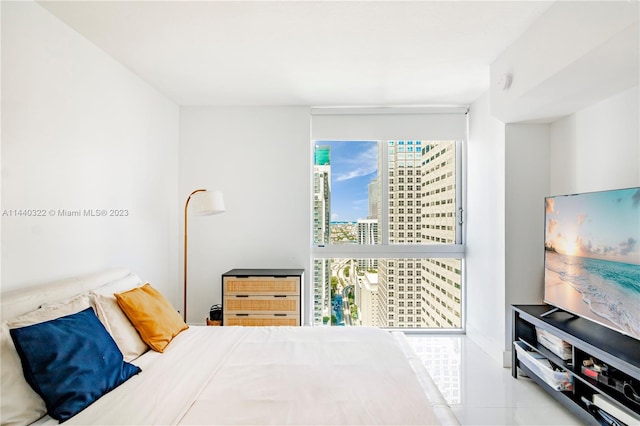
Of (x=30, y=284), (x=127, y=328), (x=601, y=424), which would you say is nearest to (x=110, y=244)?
(x=30, y=284)

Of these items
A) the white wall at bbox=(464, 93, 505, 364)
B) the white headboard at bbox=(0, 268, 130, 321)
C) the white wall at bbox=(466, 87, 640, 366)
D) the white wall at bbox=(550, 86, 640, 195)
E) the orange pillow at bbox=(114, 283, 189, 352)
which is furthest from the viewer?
the white wall at bbox=(464, 93, 505, 364)

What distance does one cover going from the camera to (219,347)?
187 cm

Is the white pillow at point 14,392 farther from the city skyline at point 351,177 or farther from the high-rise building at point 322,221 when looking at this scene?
the city skyline at point 351,177

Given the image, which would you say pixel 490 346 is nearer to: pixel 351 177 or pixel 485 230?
pixel 485 230

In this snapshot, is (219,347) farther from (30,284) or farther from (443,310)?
(443,310)

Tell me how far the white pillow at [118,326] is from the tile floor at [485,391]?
6.98 ft

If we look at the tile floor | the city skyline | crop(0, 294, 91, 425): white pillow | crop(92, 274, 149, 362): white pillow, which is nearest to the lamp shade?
crop(92, 274, 149, 362): white pillow

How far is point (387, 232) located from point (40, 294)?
318 centimetres

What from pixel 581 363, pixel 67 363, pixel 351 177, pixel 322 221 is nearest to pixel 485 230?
pixel 581 363

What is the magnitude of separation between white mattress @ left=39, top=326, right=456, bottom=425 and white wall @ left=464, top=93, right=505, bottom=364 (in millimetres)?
1607

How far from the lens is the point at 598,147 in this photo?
2.29 m

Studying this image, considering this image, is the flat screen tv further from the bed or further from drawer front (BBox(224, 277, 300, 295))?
drawer front (BBox(224, 277, 300, 295))

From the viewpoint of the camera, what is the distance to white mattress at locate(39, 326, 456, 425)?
1.22 m

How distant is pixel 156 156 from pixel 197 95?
0.80 meters
